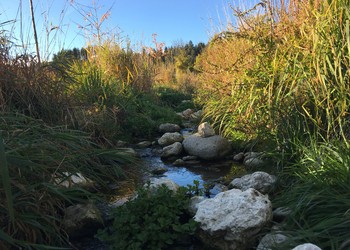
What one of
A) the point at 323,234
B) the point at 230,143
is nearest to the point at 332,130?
the point at 323,234

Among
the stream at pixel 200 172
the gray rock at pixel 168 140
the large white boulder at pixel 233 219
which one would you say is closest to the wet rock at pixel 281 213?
the large white boulder at pixel 233 219

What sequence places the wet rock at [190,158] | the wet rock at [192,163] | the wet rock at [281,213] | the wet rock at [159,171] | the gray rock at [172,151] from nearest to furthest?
the wet rock at [281,213] → the wet rock at [159,171] → the wet rock at [192,163] → the wet rock at [190,158] → the gray rock at [172,151]

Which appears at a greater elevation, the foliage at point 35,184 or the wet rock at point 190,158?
the foliage at point 35,184

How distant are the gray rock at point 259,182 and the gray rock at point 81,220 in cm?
120

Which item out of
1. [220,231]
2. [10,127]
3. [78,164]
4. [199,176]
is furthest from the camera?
[199,176]

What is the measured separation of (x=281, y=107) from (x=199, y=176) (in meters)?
1.14

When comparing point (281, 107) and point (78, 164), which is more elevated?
point (281, 107)

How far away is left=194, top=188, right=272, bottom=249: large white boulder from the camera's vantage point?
2.01m

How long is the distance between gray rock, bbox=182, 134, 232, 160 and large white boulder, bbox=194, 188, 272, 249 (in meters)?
1.83

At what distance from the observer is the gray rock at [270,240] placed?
6.04 feet

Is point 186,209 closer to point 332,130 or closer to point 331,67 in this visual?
point 332,130

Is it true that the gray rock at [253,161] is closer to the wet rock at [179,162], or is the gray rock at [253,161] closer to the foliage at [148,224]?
the wet rock at [179,162]

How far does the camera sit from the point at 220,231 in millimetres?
2031

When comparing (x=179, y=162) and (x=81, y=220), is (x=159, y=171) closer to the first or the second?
(x=179, y=162)
